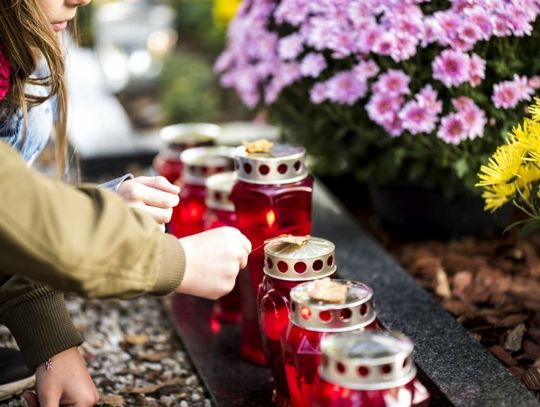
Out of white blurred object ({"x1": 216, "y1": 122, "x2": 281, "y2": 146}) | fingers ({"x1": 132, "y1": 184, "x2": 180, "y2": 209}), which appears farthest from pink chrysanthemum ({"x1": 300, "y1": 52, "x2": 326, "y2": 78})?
white blurred object ({"x1": 216, "y1": 122, "x2": 281, "y2": 146})

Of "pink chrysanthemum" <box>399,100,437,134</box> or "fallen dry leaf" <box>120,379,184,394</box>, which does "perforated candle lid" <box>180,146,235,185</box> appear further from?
"fallen dry leaf" <box>120,379,184,394</box>

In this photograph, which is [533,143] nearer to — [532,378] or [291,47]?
[532,378]

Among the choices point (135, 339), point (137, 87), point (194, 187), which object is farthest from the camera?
point (137, 87)

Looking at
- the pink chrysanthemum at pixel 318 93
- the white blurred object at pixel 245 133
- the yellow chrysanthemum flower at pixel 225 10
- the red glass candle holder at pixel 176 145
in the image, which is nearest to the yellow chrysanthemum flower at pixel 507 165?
the pink chrysanthemum at pixel 318 93

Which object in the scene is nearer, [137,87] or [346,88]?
[346,88]

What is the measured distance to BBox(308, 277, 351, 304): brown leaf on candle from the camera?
1.76 m

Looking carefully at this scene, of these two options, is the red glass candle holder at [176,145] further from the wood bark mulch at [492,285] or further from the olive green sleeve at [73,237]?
the olive green sleeve at [73,237]

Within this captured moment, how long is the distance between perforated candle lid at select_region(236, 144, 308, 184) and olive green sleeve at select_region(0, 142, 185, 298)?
23.5 inches

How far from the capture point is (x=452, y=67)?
2.48 meters

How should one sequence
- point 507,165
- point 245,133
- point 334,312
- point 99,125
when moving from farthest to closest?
1. point 99,125
2. point 245,133
3. point 507,165
4. point 334,312

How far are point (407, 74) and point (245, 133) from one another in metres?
2.05

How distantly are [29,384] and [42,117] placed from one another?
719 mm

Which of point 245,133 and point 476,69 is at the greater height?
point 476,69

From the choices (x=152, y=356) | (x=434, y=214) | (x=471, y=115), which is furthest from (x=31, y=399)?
(x=434, y=214)
